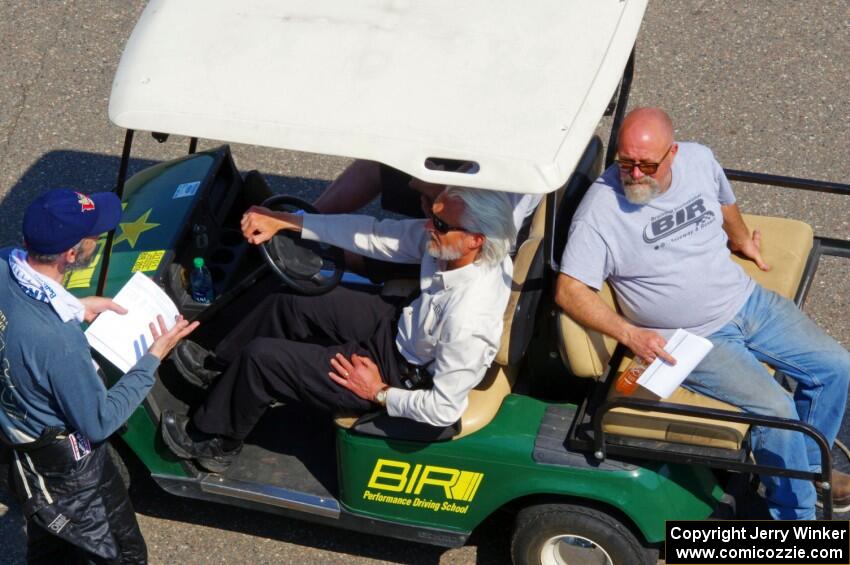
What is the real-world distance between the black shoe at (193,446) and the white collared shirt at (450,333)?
82 cm

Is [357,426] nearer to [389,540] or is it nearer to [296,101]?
[389,540]

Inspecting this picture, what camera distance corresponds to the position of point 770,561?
4020mm

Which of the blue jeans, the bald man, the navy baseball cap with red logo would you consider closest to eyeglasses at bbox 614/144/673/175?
the bald man

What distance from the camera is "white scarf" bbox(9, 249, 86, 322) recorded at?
3543 millimetres

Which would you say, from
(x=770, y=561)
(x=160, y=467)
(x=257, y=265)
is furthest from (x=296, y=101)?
(x=770, y=561)

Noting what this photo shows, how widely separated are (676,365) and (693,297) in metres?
0.30

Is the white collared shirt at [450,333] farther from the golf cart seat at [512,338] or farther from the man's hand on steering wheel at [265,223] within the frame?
the man's hand on steering wheel at [265,223]

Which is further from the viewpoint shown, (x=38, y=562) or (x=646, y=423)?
(x=38, y=562)

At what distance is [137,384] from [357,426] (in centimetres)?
76

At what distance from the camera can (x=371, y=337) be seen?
422 cm

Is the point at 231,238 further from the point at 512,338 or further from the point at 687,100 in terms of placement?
the point at 687,100

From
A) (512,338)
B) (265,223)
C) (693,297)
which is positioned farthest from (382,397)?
(693,297)

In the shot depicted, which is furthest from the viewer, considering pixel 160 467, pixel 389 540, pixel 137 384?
pixel 389 540
